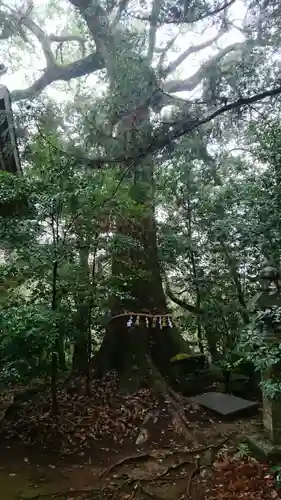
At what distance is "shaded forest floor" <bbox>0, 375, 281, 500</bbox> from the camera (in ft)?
14.0

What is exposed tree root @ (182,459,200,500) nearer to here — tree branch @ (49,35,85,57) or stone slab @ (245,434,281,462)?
stone slab @ (245,434,281,462)

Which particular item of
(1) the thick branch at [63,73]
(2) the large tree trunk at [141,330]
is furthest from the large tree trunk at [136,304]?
(1) the thick branch at [63,73]

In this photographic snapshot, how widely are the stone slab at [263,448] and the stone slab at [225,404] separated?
1.80m

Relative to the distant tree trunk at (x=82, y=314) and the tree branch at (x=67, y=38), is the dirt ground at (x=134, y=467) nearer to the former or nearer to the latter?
the distant tree trunk at (x=82, y=314)

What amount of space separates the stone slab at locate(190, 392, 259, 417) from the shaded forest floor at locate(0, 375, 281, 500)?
0.15m

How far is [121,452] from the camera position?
18.0ft

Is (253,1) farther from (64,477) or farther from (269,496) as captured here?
(64,477)

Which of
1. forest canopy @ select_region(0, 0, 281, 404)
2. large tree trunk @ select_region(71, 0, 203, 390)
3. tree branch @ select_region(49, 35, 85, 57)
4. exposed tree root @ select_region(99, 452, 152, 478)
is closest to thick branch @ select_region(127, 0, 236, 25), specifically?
forest canopy @ select_region(0, 0, 281, 404)

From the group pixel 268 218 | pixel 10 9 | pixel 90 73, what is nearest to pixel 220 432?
pixel 268 218

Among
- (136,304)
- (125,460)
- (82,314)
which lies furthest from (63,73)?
(125,460)

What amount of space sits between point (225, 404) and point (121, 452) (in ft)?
6.28

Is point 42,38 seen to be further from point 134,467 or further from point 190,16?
point 134,467

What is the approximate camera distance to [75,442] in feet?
18.5

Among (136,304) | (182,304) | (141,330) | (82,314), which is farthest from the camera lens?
(182,304)
